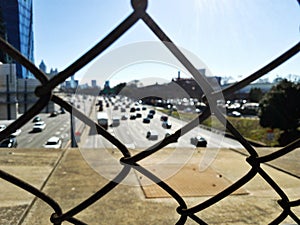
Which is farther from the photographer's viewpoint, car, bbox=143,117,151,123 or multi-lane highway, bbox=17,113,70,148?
car, bbox=143,117,151,123

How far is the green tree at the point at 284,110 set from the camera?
23.8 feet

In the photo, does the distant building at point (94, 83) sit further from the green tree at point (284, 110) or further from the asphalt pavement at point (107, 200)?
the green tree at point (284, 110)

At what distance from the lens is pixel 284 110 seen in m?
7.68

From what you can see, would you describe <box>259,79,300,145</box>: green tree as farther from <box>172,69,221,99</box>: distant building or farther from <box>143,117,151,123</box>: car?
<box>172,69,221,99</box>: distant building

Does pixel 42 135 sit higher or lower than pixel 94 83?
lower

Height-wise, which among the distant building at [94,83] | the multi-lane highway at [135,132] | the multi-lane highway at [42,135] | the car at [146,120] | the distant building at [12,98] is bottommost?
the multi-lane highway at [42,135]

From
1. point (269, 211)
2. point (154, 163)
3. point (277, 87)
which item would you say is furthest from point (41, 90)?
point (277, 87)

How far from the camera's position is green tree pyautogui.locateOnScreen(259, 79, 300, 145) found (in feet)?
23.8

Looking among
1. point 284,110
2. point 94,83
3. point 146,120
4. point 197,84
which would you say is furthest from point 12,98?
point 146,120

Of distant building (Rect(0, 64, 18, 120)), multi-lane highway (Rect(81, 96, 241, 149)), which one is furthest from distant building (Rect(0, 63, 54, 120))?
multi-lane highway (Rect(81, 96, 241, 149))

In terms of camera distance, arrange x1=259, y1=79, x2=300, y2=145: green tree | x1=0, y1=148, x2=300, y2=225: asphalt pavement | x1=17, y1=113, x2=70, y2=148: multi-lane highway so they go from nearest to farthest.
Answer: x1=0, y1=148, x2=300, y2=225: asphalt pavement < x1=259, y1=79, x2=300, y2=145: green tree < x1=17, y1=113, x2=70, y2=148: multi-lane highway

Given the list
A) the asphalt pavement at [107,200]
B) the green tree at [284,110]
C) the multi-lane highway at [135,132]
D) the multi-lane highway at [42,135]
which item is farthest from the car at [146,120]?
the asphalt pavement at [107,200]

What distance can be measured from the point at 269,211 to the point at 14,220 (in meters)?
0.68

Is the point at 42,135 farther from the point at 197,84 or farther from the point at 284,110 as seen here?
the point at 197,84
